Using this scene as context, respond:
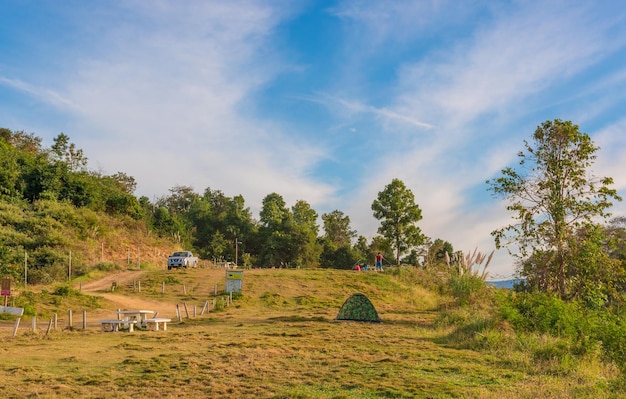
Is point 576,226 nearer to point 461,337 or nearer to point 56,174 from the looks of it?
point 461,337

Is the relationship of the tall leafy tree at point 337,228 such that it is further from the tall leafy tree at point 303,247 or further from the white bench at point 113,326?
the white bench at point 113,326

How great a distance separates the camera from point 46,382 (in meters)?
8.45

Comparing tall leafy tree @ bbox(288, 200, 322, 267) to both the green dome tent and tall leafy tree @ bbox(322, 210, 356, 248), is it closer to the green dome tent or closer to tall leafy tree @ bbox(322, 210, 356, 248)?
tall leafy tree @ bbox(322, 210, 356, 248)

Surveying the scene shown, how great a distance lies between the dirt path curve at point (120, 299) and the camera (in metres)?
23.3

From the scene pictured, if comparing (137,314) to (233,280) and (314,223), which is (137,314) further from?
(314,223)

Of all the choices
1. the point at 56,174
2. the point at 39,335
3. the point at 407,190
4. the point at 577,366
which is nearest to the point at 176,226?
the point at 56,174

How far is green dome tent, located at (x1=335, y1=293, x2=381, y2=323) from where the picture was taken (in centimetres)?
1830

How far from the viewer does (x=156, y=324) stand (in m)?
16.8

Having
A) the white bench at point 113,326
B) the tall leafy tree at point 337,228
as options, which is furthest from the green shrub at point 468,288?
the tall leafy tree at point 337,228

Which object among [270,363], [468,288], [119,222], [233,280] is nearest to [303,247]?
[119,222]

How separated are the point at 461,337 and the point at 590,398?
20.9 feet

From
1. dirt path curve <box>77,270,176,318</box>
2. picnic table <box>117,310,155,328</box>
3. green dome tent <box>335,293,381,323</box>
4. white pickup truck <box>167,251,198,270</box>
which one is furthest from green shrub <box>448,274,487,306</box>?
white pickup truck <box>167,251,198,270</box>

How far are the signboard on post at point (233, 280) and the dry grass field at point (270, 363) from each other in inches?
258

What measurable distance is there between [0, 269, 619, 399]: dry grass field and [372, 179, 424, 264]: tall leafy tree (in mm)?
28980
